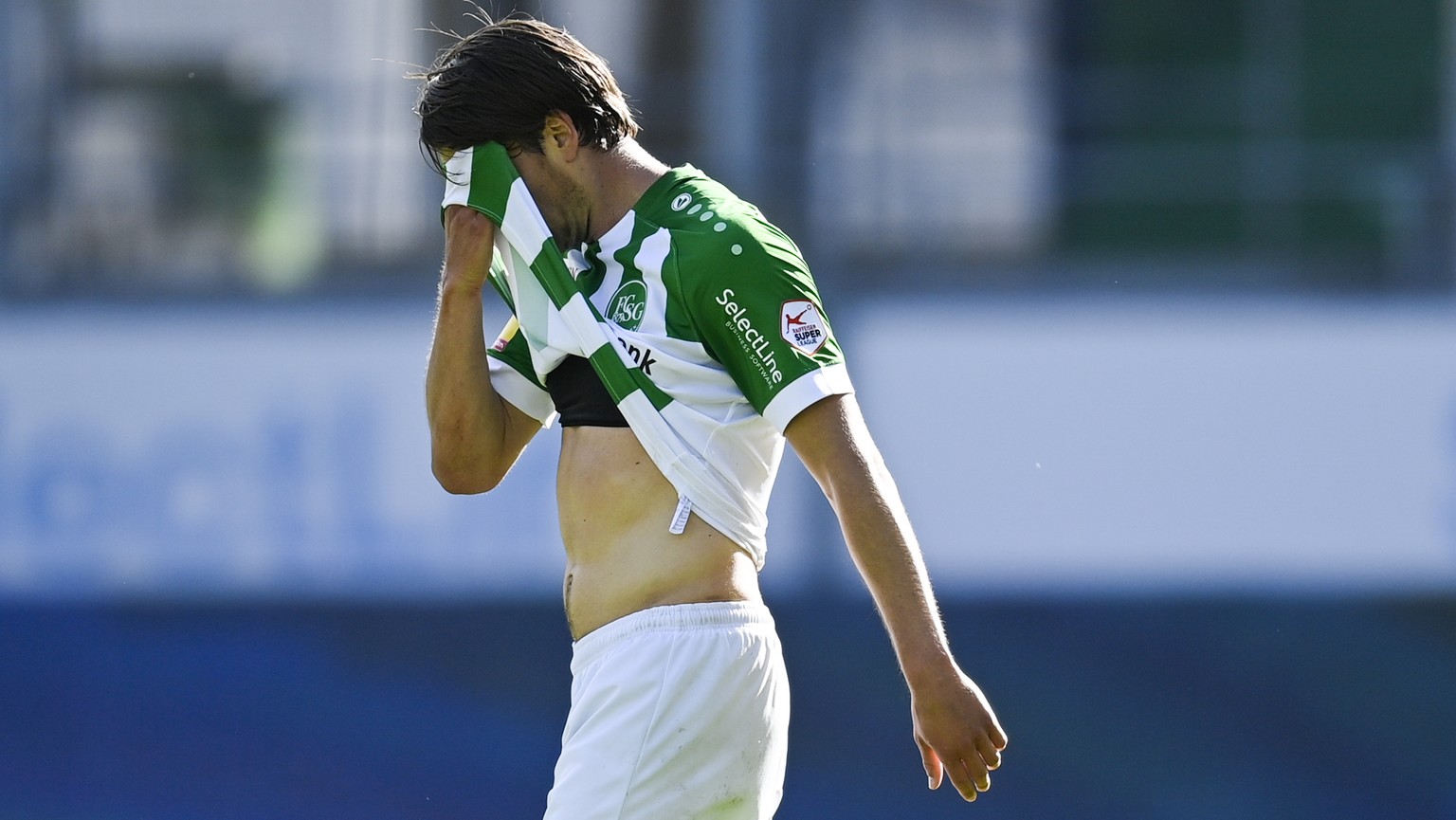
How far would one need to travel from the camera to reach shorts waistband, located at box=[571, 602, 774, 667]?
2555 mm

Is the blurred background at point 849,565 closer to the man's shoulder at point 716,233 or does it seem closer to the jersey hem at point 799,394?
the man's shoulder at point 716,233

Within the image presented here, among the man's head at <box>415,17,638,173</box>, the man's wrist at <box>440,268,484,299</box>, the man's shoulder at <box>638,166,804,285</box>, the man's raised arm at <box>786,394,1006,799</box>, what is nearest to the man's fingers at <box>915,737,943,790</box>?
the man's raised arm at <box>786,394,1006,799</box>

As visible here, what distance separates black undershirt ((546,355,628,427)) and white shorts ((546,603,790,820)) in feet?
1.02

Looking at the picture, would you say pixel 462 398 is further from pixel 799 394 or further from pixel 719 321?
pixel 799 394

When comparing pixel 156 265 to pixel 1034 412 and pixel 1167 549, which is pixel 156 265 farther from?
pixel 1167 549

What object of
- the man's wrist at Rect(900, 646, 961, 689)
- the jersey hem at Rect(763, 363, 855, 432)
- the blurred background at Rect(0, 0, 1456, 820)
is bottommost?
the blurred background at Rect(0, 0, 1456, 820)

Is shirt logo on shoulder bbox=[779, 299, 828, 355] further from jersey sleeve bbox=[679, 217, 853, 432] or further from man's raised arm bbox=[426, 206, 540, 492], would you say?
man's raised arm bbox=[426, 206, 540, 492]

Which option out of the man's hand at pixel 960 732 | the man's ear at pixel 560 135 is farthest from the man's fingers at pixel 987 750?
the man's ear at pixel 560 135

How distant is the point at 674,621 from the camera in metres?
2.55

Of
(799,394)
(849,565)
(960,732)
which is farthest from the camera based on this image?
(849,565)

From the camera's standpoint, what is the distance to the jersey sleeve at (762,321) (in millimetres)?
2520

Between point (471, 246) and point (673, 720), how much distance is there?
0.78 m

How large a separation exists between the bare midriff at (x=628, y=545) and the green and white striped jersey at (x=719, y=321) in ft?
0.19

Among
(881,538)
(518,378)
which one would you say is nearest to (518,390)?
(518,378)
